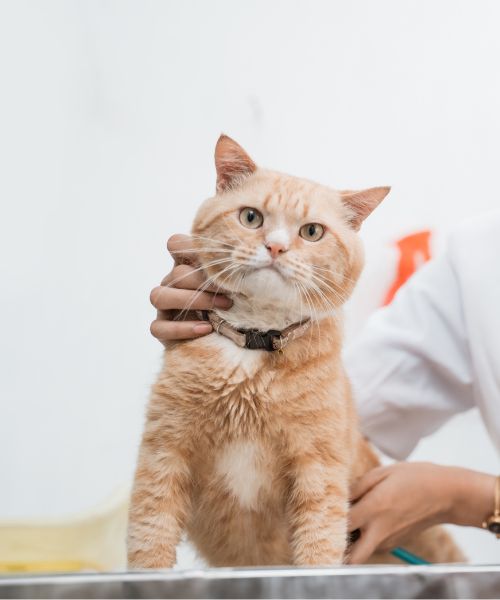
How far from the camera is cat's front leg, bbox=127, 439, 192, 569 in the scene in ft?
1.96

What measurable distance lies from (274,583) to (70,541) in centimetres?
84

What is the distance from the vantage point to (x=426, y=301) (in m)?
1.20

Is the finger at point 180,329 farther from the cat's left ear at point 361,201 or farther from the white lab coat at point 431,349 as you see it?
the white lab coat at point 431,349

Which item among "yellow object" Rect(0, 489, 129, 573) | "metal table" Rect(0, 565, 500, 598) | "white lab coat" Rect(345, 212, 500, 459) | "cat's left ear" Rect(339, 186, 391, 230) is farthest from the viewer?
"white lab coat" Rect(345, 212, 500, 459)

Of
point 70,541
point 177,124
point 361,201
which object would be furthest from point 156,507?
point 70,541

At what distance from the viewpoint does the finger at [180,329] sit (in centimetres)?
63

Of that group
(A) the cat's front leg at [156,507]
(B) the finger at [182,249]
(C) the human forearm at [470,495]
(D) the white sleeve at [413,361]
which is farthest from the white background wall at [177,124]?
(C) the human forearm at [470,495]

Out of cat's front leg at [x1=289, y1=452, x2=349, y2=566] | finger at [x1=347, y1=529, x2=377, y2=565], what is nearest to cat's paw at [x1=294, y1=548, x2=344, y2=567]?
cat's front leg at [x1=289, y1=452, x2=349, y2=566]

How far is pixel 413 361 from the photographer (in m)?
1.18

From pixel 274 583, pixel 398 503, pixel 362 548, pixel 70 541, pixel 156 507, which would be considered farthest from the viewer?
pixel 70 541

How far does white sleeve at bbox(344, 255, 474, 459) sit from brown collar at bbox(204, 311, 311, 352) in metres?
0.54

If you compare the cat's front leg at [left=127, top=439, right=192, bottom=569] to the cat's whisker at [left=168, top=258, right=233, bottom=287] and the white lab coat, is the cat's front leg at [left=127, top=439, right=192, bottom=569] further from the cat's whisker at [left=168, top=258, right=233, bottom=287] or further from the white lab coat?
the white lab coat

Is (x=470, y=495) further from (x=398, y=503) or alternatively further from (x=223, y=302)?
(x=223, y=302)

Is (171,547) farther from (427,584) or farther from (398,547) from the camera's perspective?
(398,547)
